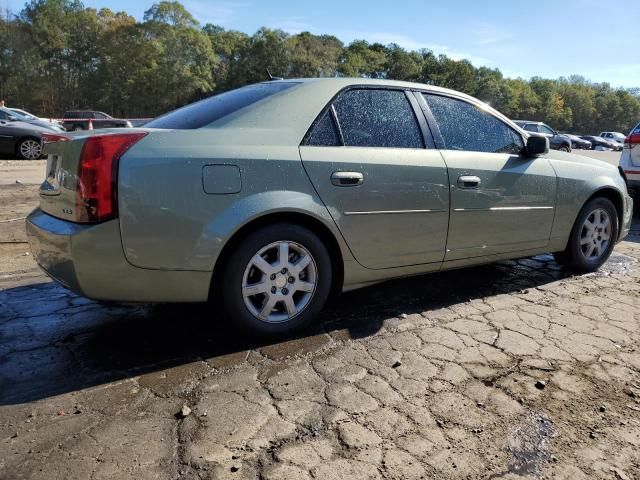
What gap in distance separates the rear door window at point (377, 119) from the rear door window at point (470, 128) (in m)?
0.27

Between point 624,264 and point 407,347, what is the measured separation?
341 centimetres

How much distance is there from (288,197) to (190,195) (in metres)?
0.55

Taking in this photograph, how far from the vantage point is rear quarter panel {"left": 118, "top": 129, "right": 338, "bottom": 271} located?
2521mm

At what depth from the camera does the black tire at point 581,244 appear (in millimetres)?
4461

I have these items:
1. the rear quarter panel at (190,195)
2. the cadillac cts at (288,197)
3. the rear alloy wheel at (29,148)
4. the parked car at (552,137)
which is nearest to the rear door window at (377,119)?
the cadillac cts at (288,197)

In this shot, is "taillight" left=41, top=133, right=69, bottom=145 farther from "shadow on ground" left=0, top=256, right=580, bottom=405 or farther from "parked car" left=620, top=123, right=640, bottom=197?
"parked car" left=620, top=123, right=640, bottom=197

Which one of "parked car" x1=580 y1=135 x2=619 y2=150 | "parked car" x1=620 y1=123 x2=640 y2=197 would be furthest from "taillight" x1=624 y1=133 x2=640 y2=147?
"parked car" x1=580 y1=135 x2=619 y2=150

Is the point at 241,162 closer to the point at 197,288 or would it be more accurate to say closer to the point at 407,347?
the point at 197,288

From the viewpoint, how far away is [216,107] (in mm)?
3158

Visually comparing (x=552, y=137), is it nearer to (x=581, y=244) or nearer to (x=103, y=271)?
(x=581, y=244)

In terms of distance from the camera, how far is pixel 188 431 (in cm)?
212

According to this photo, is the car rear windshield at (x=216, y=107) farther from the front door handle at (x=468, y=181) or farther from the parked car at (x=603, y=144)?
the parked car at (x=603, y=144)

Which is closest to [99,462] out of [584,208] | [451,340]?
[451,340]

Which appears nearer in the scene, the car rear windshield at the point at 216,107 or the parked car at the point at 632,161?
the car rear windshield at the point at 216,107
